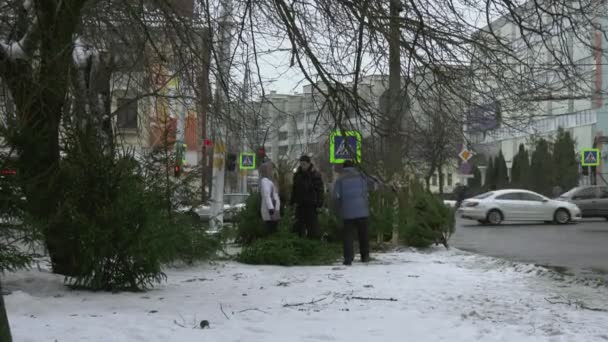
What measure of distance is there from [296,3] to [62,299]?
3.70 m

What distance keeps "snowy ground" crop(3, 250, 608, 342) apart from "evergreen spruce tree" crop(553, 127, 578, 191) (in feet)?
146

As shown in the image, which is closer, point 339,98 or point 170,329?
point 170,329

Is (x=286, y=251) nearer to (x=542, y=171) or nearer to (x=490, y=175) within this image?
(x=542, y=171)

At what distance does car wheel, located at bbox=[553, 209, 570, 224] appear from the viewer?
90.5ft

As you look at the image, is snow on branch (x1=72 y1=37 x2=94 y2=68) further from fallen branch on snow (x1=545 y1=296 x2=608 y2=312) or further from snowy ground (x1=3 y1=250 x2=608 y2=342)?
fallen branch on snow (x1=545 y1=296 x2=608 y2=312)

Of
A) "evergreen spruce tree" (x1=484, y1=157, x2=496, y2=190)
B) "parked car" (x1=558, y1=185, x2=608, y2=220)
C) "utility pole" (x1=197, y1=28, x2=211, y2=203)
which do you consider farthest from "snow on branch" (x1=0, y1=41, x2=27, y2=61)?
"evergreen spruce tree" (x1=484, y1=157, x2=496, y2=190)

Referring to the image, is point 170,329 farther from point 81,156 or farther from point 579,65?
point 579,65

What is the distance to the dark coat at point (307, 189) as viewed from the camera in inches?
466

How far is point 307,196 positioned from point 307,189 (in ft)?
0.40

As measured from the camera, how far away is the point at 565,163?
172ft

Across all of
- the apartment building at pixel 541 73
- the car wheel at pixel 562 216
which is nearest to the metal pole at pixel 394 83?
the apartment building at pixel 541 73

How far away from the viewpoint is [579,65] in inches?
283

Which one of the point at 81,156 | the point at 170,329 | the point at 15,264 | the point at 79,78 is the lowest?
the point at 170,329

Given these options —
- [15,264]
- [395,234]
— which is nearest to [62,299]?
[15,264]
